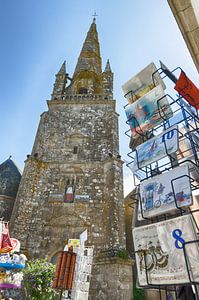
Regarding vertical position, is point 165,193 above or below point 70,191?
below

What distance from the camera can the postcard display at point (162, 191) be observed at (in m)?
4.07

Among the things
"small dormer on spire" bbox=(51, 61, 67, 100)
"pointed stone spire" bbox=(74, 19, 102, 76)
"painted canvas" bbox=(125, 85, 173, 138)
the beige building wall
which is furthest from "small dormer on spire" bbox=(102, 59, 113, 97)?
the beige building wall

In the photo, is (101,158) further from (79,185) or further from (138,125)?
(138,125)

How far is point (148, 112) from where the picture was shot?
22.1ft

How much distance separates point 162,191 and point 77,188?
10085 millimetres

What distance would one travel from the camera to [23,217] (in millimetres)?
12805

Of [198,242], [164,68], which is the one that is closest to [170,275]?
[198,242]

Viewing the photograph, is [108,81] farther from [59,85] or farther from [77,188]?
[77,188]

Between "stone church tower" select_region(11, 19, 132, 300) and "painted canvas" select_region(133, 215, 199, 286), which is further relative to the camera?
"stone church tower" select_region(11, 19, 132, 300)

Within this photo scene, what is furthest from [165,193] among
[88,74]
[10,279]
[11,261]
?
[88,74]

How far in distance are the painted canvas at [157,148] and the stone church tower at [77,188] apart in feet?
21.2

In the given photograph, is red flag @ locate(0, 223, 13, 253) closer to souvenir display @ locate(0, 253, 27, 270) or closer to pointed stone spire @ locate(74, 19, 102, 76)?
souvenir display @ locate(0, 253, 27, 270)

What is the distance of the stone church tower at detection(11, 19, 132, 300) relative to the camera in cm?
1183

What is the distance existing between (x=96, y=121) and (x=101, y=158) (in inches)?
137
